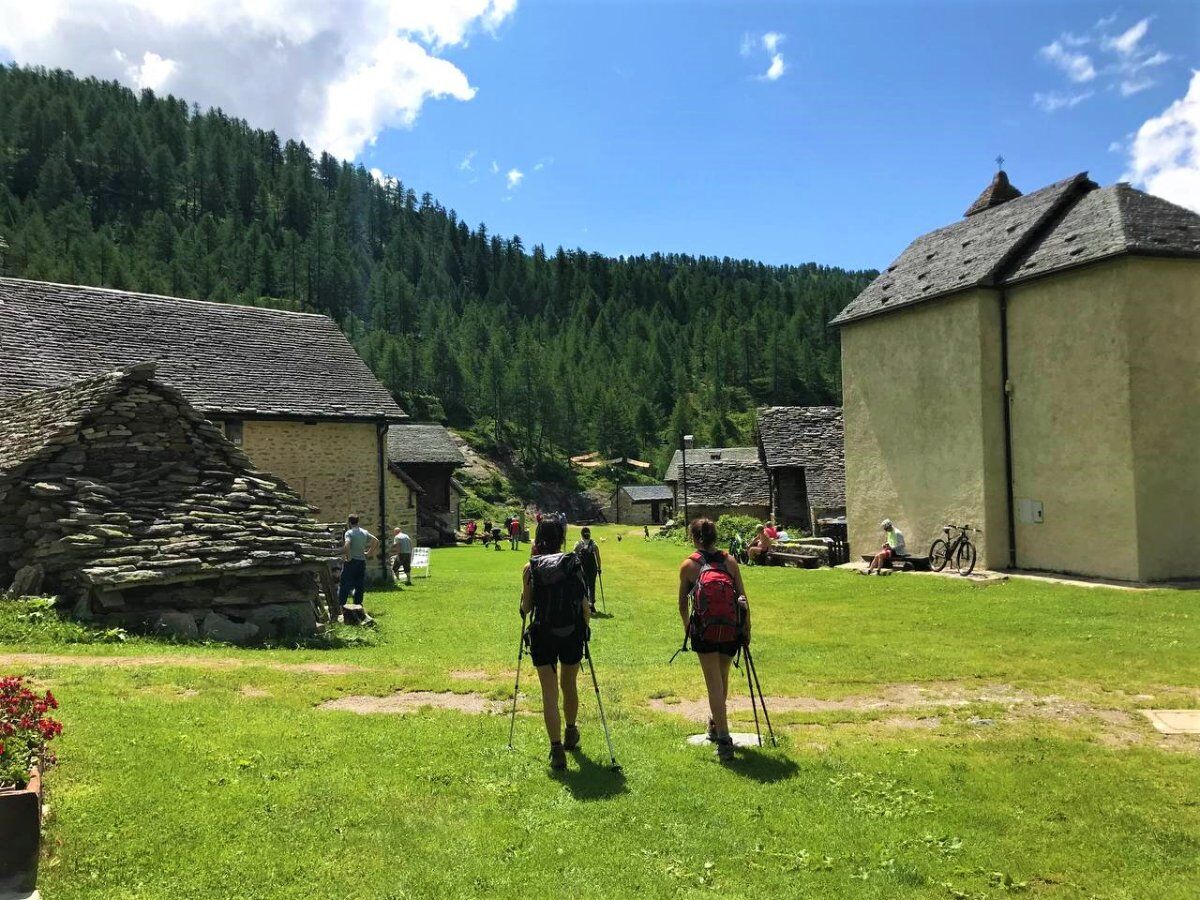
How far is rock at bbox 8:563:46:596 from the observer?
1269 centimetres

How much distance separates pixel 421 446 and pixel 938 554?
34.1 metres

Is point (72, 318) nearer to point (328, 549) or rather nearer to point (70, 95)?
point (328, 549)

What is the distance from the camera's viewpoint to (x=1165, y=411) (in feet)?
61.6

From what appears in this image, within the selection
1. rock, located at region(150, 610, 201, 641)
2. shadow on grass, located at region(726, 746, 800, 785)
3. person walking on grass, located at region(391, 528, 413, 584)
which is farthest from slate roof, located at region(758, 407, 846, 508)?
shadow on grass, located at region(726, 746, 800, 785)

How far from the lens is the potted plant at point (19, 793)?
4098 millimetres

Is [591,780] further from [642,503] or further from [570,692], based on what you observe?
[642,503]

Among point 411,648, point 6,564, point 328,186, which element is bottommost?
point 411,648

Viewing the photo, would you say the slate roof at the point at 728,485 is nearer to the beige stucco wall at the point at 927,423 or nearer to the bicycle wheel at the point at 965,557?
the beige stucco wall at the point at 927,423

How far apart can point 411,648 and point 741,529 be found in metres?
24.0

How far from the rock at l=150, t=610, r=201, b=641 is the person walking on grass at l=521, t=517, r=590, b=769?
8.39m

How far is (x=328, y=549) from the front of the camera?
46.8 feet

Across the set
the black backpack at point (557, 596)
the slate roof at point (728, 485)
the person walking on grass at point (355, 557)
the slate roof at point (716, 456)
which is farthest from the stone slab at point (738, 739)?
the slate roof at point (716, 456)

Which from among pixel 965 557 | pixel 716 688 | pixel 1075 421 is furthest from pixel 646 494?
pixel 716 688

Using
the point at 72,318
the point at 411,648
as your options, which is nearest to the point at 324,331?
the point at 72,318
